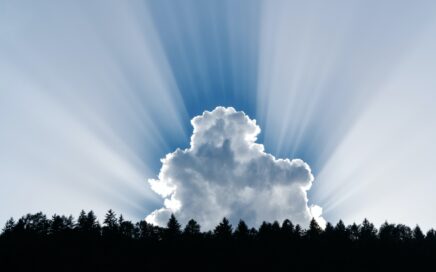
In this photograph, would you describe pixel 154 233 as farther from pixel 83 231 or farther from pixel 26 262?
pixel 26 262

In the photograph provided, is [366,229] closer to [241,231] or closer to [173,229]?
[241,231]

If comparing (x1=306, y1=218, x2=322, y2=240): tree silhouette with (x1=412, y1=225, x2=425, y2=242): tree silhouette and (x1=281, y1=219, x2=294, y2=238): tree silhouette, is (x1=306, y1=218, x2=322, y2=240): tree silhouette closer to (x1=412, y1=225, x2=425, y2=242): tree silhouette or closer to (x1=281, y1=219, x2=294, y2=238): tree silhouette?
(x1=281, y1=219, x2=294, y2=238): tree silhouette

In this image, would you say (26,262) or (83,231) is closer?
(26,262)

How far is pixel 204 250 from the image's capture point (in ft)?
→ 392

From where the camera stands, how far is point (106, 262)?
110 meters

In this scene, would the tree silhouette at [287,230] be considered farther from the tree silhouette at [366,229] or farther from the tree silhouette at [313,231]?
the tree silhouette at [366,229]

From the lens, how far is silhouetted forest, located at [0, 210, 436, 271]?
10925 cm

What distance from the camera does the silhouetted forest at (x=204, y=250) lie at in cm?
10925

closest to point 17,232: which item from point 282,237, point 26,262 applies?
point 26,262

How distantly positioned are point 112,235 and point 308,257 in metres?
64.1

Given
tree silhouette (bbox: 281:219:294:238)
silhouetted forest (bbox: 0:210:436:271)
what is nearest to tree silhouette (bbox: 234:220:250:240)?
silhouetted forest (bbox: 0:210:436:271)

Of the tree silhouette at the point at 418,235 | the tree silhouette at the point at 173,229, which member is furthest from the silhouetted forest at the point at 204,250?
the tree silhouette at the point at 418,235

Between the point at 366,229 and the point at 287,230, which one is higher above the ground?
the point at 366,229

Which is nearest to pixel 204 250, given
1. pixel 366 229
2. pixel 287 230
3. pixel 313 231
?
pixel 287 230
